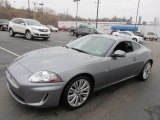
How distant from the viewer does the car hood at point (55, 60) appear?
132 inches

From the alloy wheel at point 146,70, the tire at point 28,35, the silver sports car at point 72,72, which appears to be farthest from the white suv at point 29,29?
the alloy wheel at point 146,70

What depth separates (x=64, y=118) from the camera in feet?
10.5

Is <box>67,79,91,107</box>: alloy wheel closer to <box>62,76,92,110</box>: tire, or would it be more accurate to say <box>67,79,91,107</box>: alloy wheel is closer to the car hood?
<box>62,76,92,110</box>: tire

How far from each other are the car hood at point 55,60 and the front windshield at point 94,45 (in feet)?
0.91

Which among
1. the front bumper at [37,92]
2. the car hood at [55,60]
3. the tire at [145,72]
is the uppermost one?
the car hood at [55,60]

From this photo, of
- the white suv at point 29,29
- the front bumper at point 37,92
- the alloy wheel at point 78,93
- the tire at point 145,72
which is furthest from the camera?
the white suv at point 29,29

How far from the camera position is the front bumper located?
3.04 meters

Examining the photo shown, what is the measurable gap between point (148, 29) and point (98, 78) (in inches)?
2370

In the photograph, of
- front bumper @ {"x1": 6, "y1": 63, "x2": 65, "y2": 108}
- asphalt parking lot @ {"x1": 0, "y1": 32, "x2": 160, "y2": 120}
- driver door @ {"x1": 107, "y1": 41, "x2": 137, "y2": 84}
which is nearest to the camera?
front bumper @ {"x1": 6, "y1": 63, "x2": 65, "y2": 108}

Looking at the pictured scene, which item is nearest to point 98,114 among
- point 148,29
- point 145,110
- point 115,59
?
point 145,110

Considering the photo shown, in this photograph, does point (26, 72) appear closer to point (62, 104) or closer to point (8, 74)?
point (8, 74)

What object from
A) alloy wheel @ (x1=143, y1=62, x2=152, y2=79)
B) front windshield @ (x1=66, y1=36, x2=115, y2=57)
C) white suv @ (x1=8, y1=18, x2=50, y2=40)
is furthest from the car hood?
white suv @ (x1=8, y1=18, x2=50, y2=40)

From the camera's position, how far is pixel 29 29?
49.6 feet

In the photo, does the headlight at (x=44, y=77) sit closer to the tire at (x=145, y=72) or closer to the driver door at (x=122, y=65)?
the driver door at (x=122, y=65)
